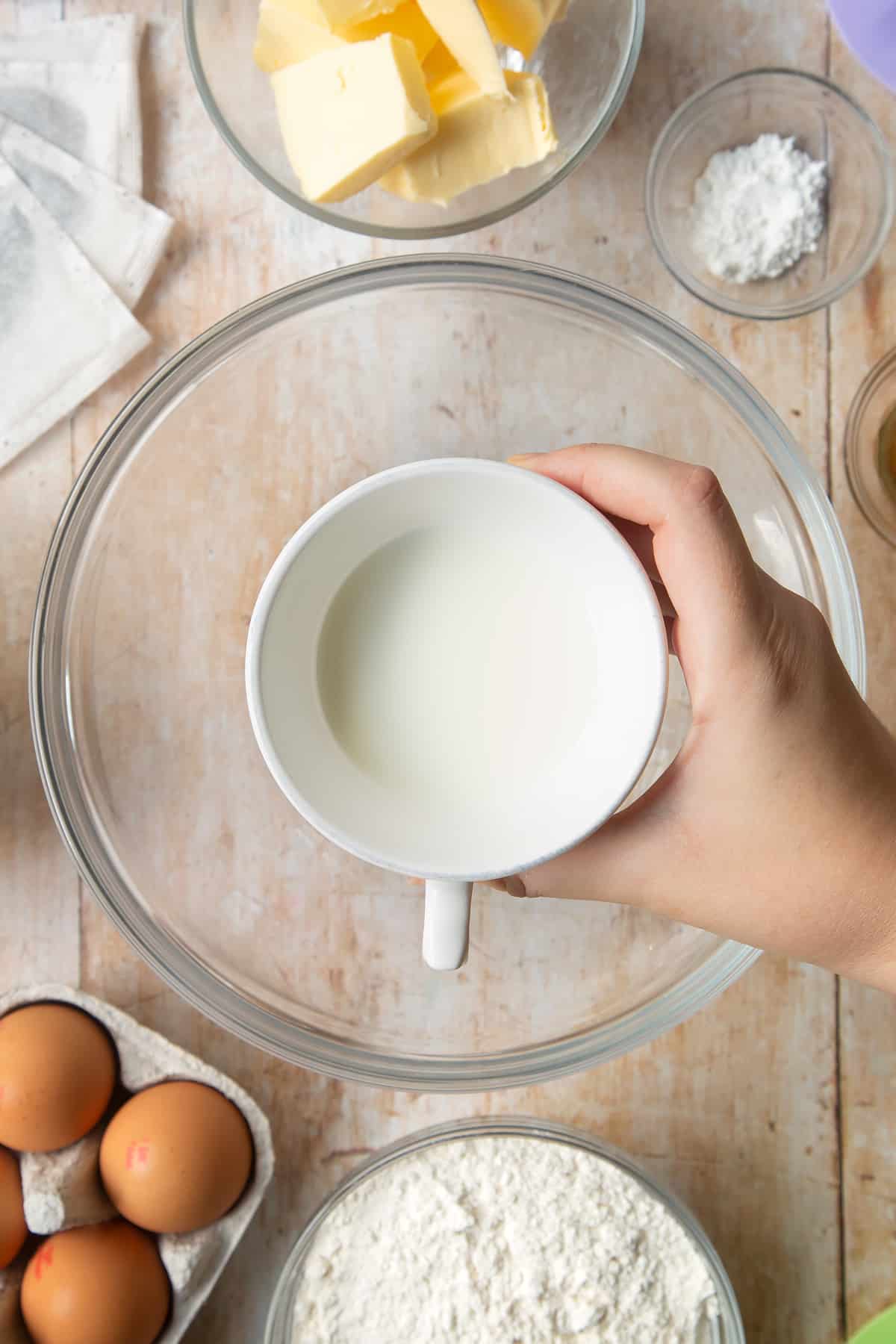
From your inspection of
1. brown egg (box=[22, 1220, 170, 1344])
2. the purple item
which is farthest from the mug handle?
the purple item

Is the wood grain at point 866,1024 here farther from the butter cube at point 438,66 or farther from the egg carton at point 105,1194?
the egg carton at point 105,1194

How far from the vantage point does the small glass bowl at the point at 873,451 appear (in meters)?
1.01

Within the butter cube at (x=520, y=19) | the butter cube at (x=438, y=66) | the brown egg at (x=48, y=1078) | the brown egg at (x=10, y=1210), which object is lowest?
the brown egg at (x=10, y=1210)

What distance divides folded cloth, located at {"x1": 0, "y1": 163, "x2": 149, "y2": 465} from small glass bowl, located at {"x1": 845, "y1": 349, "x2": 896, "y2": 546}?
64cm

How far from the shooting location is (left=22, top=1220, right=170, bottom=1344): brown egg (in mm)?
923

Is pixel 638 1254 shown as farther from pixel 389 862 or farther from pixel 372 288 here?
pixel 372 288

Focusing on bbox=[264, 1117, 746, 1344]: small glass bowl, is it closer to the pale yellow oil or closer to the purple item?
the pale yellow oil

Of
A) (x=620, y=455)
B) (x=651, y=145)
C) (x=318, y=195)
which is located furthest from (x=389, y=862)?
(x=651, y=145)

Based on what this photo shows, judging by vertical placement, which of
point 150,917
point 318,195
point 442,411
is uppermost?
point 318,195

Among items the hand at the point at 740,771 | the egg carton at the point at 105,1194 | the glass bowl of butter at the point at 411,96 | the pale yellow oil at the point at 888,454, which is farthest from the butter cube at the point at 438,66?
the egg carton at the point at 105,1194

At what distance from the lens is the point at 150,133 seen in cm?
102

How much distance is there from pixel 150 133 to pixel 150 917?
69 cm

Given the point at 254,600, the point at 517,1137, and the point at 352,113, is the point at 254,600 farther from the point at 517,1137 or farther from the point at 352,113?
the point at 517,1137

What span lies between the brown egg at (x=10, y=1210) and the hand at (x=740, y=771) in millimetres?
545
